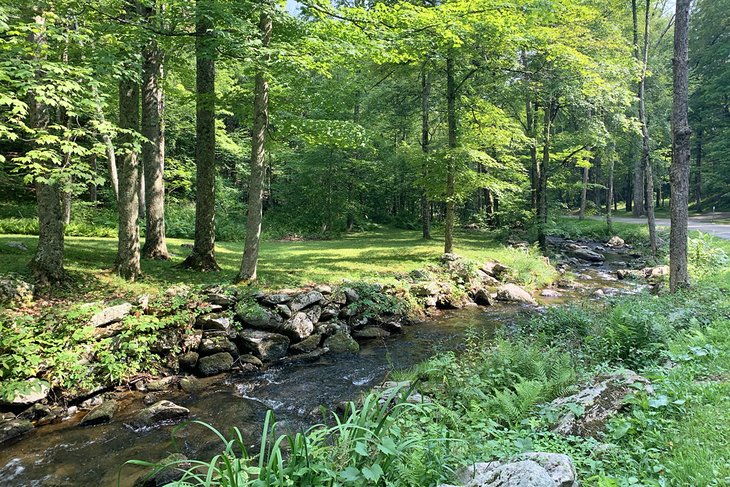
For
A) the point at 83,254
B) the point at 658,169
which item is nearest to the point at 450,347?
the point at 83,254

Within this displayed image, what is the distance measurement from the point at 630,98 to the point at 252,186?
41.8ft

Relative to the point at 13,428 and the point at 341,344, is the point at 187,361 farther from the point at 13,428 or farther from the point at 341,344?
the point at 341,344

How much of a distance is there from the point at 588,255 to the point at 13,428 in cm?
2068

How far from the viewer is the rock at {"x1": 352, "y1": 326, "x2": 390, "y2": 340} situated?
9.52 metres

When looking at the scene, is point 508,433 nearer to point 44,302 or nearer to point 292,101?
point 44,302

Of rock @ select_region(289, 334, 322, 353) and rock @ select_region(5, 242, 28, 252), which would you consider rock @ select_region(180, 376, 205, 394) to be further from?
rock @ select_region(5, 242, 28, 252)

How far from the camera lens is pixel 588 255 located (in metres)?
19.6

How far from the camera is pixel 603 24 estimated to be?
16594 millimetres

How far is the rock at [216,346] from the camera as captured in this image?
7698 millimetres

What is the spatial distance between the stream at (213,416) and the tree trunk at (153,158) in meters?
5.58

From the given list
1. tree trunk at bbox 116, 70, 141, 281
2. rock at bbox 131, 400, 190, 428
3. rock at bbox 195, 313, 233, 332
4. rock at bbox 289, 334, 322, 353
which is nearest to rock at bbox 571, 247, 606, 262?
rock at bbox 289, 334, 322, 353

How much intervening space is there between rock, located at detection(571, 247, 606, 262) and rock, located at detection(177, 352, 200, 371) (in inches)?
708

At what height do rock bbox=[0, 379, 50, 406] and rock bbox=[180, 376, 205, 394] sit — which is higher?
rock bbox=[0, 379, 50, 406]

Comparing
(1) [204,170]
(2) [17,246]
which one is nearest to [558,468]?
(1) [204,170]
